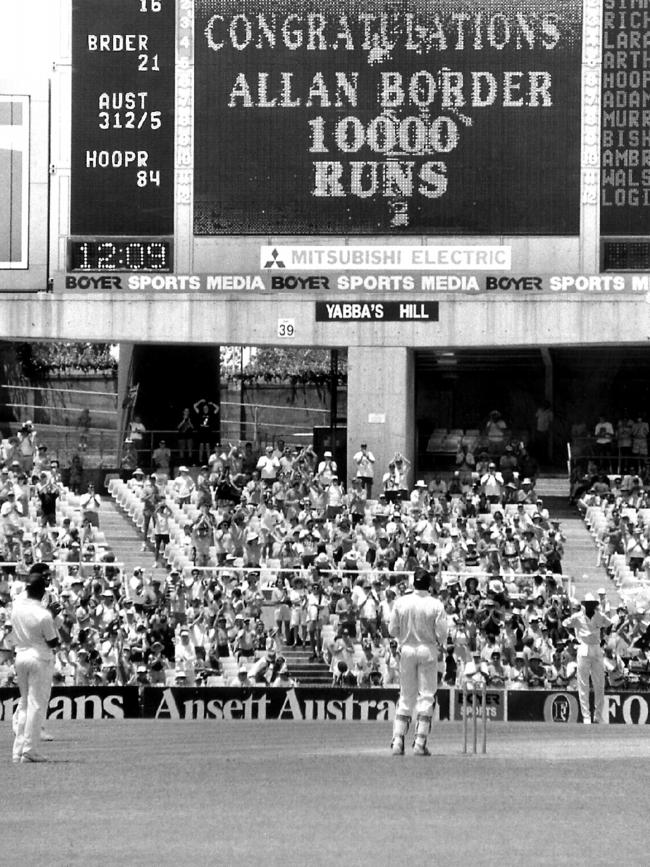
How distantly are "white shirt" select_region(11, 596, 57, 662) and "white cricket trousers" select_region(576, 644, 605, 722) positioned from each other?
25.3 feet

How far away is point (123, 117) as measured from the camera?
3134 cm

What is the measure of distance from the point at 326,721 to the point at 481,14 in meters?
14.0

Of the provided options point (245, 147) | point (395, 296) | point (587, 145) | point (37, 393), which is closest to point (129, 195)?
point (245, 147)

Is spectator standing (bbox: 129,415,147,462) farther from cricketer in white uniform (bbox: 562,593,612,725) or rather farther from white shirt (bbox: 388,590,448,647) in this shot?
white shirt (bbox: 388,590,448,647)

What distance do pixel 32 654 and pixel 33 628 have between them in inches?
8.5

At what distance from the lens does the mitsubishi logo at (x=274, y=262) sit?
3189cm

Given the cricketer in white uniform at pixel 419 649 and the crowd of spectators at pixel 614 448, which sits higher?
the crowd of spectators at pixel 614 448

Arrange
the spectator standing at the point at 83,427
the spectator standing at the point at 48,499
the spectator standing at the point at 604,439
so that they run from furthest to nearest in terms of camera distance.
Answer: the spectator standing at the point at 83,427 → the spectator standing at the point at 604,439 → the spectator standing at the point at 48,499

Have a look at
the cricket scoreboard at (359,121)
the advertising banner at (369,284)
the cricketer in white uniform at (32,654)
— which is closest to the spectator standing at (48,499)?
the advertising banner at (369,284)

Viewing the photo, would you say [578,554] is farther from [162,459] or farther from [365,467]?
[162,459]

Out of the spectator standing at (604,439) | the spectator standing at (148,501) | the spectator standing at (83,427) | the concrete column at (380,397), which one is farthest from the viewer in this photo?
the spectator standing at (83,427)

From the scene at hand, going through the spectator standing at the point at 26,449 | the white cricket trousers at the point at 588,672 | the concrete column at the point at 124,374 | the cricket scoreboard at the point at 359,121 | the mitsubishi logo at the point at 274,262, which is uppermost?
the cricket scoreboard at the point at 359,121

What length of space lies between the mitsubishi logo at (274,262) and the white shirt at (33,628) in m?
17.9

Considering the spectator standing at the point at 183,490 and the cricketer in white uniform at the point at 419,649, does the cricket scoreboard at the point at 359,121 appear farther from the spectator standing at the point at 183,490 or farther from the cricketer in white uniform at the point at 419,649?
the cricketer in white uniform at the point at 419,649
